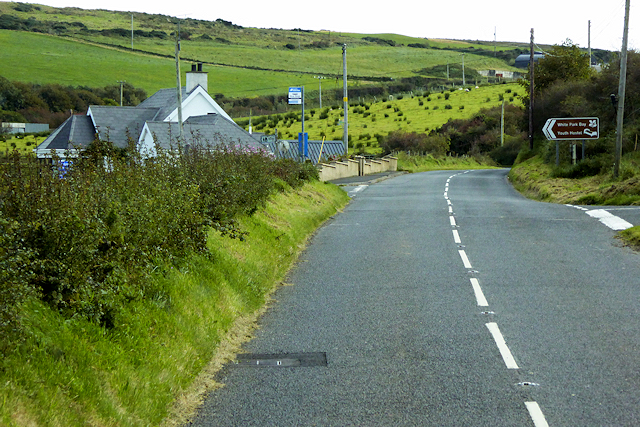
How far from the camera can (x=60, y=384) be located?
5129 mm

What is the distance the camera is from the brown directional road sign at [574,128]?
32.2 m

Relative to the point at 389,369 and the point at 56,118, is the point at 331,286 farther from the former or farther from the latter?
the point at 56,118

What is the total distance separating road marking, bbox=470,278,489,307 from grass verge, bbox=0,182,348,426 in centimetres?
301

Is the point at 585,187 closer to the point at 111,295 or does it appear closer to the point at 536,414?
the point at 536,414

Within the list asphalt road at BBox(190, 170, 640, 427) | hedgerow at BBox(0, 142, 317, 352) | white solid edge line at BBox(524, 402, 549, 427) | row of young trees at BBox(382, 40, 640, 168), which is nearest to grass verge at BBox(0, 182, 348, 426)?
hedgerow at BBox(0, 142, 317, 352)

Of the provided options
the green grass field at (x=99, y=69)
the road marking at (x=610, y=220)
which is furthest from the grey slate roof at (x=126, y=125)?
the green grass field at (x=99, y=69)

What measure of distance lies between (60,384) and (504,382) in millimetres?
3855

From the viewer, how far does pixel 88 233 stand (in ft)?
21.3

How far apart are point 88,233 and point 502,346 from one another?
14.5ft

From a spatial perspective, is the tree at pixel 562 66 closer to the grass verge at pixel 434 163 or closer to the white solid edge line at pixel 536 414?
the grass verge at pixel 434 163

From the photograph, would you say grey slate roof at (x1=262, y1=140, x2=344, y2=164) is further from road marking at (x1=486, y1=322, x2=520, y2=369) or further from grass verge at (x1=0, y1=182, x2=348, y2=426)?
road marking at (x1=486, y1=322, x2=520, y2=369)

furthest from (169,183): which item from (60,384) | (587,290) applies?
(587,290)

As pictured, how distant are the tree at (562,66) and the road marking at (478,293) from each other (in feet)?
140

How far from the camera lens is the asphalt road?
6.02 meters
